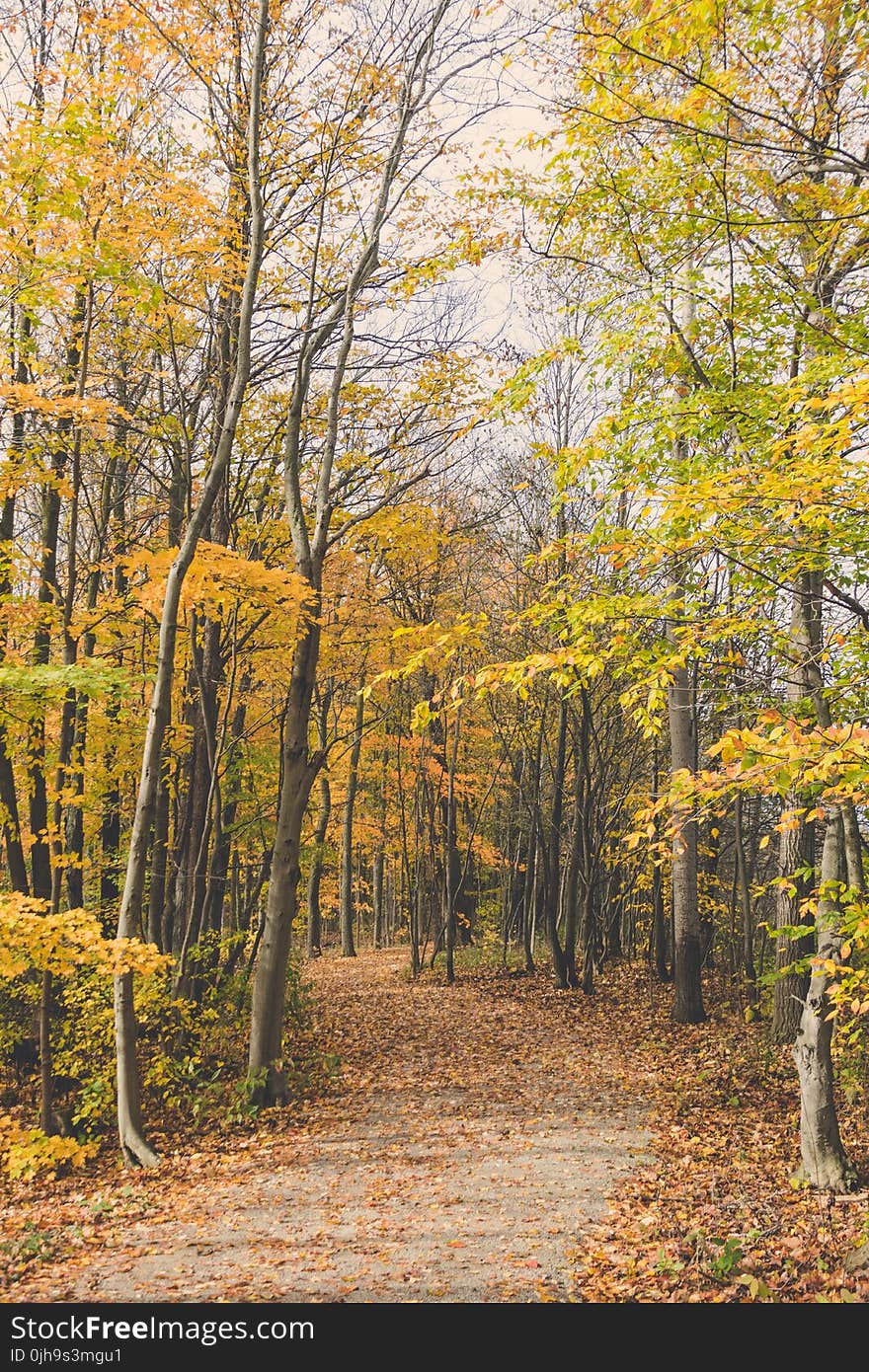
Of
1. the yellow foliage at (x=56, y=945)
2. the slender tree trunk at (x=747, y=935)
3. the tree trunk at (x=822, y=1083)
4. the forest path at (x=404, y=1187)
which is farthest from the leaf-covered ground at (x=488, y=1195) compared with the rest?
the slender tree trunk at (x=747, y=935)

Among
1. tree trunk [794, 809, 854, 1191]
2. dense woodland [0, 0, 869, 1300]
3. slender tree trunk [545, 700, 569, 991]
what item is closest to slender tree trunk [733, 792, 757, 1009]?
dense woodland [0, 0, 869, 1300]

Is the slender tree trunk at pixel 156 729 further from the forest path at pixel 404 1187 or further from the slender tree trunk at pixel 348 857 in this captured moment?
the slender tree trunk at pixel 348 857

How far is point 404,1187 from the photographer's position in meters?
6.80

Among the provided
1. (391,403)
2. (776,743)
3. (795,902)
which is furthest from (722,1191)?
(391,403)

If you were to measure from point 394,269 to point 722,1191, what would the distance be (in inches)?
398

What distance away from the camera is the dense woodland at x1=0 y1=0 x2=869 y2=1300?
506cm

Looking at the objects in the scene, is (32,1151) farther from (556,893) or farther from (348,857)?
(348,857)

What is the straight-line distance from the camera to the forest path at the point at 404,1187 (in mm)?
5016

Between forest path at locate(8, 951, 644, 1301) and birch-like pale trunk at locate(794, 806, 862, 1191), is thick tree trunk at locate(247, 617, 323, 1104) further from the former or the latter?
birch-like pale trunk at locate(794, 806, 862, 1191)

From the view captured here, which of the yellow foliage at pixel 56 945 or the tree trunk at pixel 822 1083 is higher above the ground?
the yellow foliage at pixel 56 945

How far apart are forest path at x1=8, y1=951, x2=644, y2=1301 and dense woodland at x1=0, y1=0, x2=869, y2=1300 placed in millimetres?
1109

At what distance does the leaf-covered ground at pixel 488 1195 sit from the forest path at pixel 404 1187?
0.08 ft

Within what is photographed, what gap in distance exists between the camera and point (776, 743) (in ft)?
12.5
